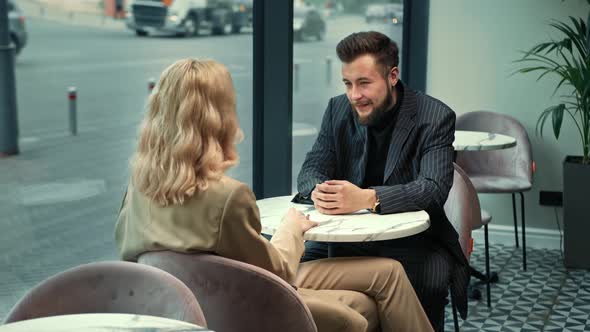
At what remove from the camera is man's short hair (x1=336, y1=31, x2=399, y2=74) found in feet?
10.6

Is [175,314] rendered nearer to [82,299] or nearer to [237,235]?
[82,299]

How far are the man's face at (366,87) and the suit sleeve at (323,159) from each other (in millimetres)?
230

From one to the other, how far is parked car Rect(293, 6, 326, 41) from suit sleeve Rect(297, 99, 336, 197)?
793mm

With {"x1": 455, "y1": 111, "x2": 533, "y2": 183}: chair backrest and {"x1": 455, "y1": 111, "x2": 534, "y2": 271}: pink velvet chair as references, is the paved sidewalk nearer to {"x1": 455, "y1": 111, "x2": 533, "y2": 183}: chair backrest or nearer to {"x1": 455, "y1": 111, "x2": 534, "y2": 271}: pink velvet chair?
{"x1": 455, "y1": 111, "x2": 534, "y2": 271}: pink velvet chair

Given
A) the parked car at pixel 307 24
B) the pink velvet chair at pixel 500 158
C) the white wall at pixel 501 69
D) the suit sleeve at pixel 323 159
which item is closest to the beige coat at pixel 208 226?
the suit sleeve at pixel 323 159

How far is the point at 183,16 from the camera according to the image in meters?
3.05

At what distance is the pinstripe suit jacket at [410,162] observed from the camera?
310cm

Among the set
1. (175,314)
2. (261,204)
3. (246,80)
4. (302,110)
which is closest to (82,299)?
(175,314)

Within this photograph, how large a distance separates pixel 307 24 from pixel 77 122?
1.95 metres

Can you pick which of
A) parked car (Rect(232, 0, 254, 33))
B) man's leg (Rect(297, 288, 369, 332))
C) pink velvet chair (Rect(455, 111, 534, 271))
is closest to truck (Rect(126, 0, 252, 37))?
parked car (Rect(232, 0, 254, 33))

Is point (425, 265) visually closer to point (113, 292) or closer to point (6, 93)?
point (113, 292)

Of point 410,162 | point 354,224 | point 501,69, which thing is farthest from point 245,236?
point 501,69

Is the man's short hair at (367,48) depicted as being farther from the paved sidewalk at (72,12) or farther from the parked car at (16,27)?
the parked car at (16,27)

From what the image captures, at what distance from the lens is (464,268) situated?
3.36 m
